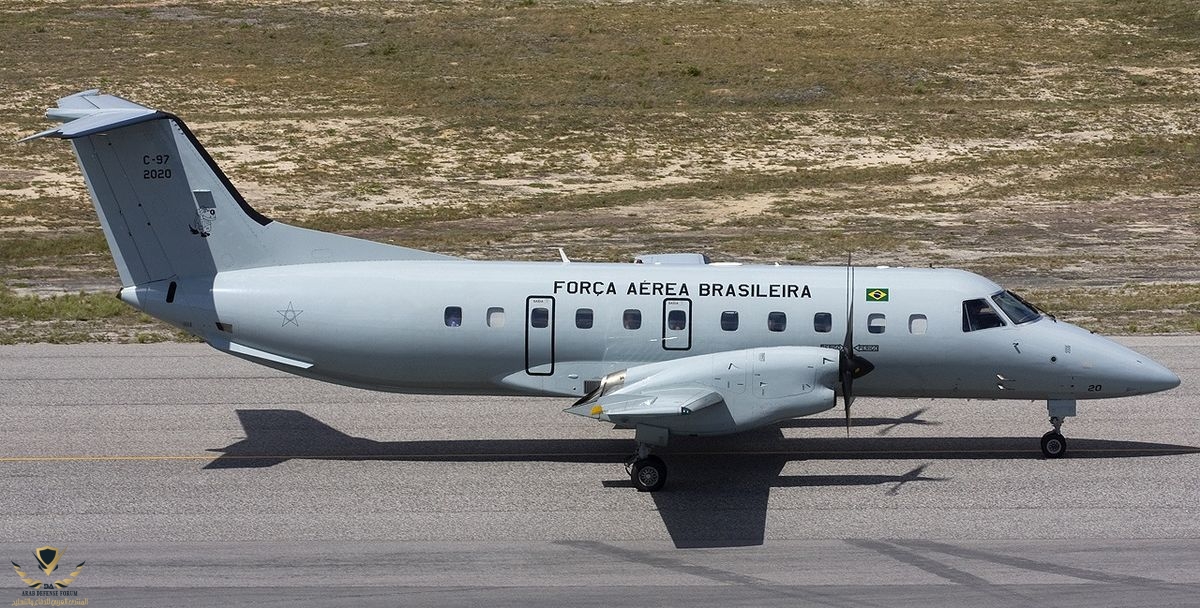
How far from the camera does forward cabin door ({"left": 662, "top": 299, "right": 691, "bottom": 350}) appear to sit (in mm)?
20234

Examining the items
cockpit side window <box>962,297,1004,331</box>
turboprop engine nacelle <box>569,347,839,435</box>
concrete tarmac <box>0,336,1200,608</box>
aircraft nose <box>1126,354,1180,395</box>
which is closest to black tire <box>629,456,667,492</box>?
concrete tarmac <box>0,336,1200,608</box>

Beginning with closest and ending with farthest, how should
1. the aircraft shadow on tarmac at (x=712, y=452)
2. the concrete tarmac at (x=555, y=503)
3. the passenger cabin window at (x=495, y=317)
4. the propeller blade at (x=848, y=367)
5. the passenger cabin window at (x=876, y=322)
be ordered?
the concrete tarmac at (x=555, y=503), the propeller blade at (x=848, y=367), the aircraft shadow on tarmac at (x=712, y=452), the passenger cabin window at (x=495, y=317), the passenger cabin window at (x=876, y=322)

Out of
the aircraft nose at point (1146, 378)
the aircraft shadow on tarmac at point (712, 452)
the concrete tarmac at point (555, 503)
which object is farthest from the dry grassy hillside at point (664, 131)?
the aircraft nose at point (1146, 378)

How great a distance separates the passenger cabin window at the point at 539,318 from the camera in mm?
20219

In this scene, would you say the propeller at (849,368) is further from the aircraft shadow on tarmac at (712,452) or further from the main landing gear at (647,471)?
the main landing gear at (647,471)

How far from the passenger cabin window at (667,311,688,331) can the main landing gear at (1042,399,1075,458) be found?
596 centimetres

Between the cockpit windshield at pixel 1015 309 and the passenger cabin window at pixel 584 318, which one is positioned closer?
the passenger cabin window at pixel 584 318

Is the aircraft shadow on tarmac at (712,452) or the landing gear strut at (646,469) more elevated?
the landing gear strut at (646,469)

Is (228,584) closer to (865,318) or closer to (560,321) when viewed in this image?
(560,321)

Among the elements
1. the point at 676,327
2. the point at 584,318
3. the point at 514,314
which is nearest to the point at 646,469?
the point at 676,327

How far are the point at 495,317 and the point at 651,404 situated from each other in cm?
306

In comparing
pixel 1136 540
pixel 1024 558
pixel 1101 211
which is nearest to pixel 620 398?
pixel 1024 558

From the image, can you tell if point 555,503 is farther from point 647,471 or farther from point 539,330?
point 539,330

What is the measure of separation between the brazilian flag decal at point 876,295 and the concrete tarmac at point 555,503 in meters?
2.64
